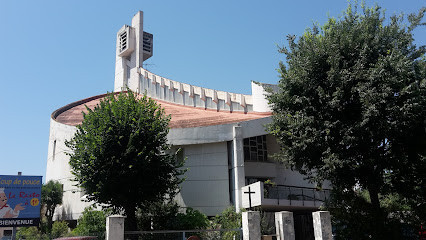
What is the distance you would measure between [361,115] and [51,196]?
25.9m

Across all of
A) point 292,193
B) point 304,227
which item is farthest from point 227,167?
point 304,227

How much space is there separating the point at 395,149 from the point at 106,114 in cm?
1453

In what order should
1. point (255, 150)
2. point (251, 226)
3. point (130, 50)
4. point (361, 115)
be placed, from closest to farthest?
point (251, 226) → point (361, 115) → point (255, 150) → point (130, 50)

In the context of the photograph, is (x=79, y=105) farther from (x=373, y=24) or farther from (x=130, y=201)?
(x=373, y=24)

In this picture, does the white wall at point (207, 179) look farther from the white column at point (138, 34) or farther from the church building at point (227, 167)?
the white column at point (138, 34)

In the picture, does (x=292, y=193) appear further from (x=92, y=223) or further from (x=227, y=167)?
(x=92, y=223)

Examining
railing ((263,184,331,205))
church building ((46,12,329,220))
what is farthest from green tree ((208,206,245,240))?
railing ((263,184,331,205))

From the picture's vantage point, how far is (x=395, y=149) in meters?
14.3

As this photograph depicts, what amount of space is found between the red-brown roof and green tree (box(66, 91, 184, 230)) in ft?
17.6

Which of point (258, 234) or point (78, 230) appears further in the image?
point (78, 230)

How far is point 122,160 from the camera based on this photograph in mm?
18391

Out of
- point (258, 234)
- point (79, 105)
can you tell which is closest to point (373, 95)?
point (258, 234)

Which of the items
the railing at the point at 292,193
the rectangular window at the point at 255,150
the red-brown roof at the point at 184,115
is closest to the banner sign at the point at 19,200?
the red-brown roof at the point at 184,115

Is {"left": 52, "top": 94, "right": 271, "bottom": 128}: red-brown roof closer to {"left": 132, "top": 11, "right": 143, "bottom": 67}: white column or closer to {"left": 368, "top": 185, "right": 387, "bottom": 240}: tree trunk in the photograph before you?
{"left": 132, "top": 11, "right": 143, "bottom": 67}: white column
